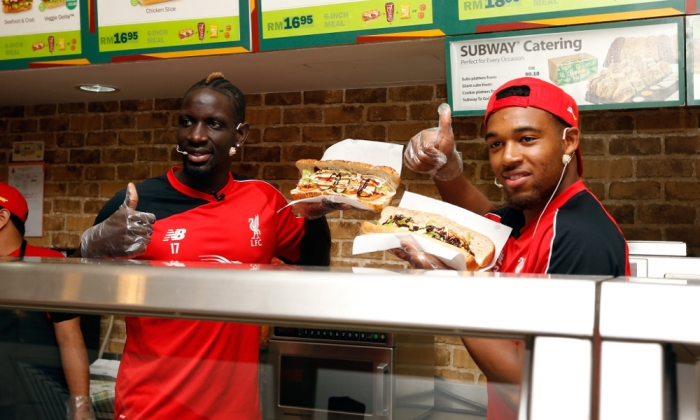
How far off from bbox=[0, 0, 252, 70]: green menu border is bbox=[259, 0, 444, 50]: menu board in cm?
7

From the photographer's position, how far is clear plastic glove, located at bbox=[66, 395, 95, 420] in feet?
3.05

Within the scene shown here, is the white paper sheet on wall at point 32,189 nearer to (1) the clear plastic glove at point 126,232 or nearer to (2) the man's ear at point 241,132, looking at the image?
(2) the man's ear at point 241,132

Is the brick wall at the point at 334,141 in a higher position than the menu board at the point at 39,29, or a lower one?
lower

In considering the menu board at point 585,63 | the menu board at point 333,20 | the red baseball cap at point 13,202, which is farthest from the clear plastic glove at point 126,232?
the red baseball cap at point 13,202

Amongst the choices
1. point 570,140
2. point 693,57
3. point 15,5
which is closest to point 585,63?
point 693,57

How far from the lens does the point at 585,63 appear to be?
7.25 feet

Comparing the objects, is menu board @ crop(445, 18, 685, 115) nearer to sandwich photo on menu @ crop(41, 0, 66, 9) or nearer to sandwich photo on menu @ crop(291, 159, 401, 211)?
sandwich photo on menu @ crop(291, 159, 401, 211)

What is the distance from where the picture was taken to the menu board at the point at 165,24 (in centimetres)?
259

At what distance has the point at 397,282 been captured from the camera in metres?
0.67

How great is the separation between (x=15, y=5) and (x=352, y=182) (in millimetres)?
2139

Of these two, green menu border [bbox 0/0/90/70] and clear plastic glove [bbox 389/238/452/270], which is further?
green menu border [bbox 0/0/90/70]

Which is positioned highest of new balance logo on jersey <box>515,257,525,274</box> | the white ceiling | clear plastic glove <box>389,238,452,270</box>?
the white ceiling

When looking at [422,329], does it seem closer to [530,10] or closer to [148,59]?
[530,10]

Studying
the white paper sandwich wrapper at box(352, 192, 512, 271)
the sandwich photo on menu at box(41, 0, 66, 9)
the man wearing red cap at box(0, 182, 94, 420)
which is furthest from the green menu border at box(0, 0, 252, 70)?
the man wearing red cap at box(0, 182, 94, 420)
